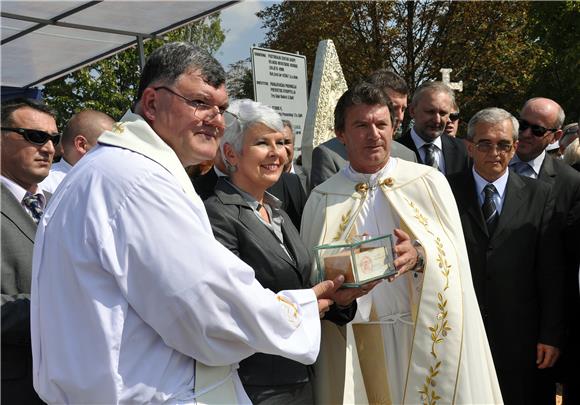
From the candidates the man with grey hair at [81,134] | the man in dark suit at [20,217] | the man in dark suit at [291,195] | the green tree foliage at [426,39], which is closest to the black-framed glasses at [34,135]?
the man in dark suit at [20,217]

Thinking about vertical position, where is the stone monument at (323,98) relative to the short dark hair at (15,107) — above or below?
A: below

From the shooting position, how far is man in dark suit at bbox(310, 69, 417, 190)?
498 cm

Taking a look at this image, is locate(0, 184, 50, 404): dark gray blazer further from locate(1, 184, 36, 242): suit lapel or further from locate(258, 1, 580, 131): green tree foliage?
locate(258, 1, 580, 131): green tree foliage

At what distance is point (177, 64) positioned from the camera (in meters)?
2.59

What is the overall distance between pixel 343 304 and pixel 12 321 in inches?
57.0

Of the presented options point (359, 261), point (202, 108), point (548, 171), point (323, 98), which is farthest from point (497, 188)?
point (323, 98)

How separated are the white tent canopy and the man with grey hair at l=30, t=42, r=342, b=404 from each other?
5.86 meters

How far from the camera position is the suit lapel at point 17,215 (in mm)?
3270

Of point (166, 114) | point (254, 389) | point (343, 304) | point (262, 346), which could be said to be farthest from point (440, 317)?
point (166, 114)

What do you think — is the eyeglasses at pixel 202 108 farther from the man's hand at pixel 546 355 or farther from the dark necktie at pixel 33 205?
the man's hand at pixel 546 355

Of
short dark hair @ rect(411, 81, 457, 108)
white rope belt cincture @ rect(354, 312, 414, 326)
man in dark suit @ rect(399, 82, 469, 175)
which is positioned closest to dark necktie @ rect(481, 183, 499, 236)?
man in dark suit @ rect(399, 82, 469, 175)

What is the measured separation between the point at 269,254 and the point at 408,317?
1.14 m

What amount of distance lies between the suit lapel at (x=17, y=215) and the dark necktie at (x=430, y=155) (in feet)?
11.2

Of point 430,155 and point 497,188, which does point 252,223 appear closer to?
point 497,188
